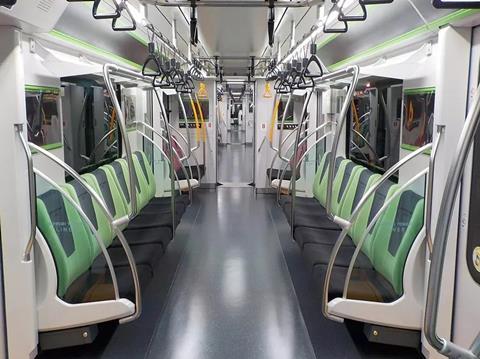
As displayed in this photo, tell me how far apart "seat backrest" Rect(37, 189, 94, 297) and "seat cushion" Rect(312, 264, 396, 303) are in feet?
5.44

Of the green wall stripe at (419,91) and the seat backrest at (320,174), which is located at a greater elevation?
the green wall stripe at (419,91)

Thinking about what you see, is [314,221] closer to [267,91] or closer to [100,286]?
[100,286]

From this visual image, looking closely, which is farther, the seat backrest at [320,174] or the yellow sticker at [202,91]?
the yellow sticker at [202,91]

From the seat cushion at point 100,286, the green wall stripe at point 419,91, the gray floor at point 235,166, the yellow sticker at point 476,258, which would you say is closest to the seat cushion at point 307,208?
the green wall stripe at point 419,91

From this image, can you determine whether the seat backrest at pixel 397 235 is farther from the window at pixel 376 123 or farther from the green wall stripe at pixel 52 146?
the green wall stripe at pixel 52 146

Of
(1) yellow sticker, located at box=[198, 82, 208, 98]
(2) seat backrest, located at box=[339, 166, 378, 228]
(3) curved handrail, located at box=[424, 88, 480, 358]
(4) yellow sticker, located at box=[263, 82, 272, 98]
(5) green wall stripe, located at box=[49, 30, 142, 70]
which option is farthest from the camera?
(1) yellow sticker, located at box=[198, 82, 208, 98]

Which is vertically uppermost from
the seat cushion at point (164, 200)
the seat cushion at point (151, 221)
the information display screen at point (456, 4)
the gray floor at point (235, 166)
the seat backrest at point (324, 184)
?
the information display screen at point (456, 4)

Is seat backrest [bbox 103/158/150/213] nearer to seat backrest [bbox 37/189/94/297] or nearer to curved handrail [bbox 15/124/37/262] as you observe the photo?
seat backrest [bbox 37/189/94/297]

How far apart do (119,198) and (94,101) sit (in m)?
1.03

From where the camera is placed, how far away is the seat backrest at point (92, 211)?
144 inches

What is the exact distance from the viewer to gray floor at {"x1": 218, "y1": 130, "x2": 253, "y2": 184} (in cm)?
1098

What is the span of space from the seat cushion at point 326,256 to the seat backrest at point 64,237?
165cm

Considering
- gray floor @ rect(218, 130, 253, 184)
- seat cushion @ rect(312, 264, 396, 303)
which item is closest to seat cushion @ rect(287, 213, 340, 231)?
seat cushion @ rect(312, 264, 396, 303)

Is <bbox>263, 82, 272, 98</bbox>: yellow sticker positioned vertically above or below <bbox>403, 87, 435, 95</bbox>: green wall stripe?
above
